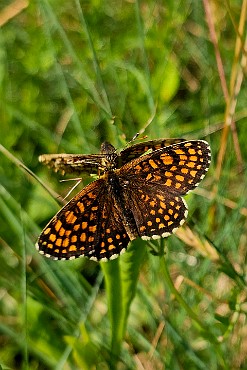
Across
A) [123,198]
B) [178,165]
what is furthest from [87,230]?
[178,165]

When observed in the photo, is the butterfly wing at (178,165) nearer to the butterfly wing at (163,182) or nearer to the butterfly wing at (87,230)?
the butterfly wing at (163,182)

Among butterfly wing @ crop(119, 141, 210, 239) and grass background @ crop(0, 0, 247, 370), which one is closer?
butterfly wing @ crop(119, 141, 210, 239)

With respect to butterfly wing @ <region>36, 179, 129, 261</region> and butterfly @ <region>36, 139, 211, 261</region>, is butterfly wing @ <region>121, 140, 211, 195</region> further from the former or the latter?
butterfly wing @ <region>36, 179, 129, 261</region>

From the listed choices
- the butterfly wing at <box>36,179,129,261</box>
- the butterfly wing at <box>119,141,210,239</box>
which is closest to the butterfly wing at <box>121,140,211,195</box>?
the butterfly wing at <box>119,141,210,239</box>

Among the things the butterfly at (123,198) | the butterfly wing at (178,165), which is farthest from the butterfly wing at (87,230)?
the butterfly wing at (178,165)

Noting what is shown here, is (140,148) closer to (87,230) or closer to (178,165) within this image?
(178,165)

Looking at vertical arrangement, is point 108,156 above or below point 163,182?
above
